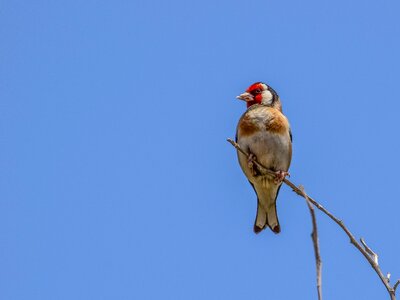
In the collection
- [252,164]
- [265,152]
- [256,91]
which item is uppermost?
[256,91]

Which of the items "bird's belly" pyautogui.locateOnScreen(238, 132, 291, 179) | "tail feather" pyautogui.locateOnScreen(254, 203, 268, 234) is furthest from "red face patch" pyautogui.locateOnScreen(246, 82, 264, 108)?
"tail feather" pyautogui.locateOnScreen(254, 203, 268, 234)

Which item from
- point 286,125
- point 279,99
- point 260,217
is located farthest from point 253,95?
point 260,217

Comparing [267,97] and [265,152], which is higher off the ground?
[267,97]

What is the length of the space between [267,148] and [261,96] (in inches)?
47.1

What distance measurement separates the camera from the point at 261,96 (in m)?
8.96

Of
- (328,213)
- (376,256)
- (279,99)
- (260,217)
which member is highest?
(279,99)

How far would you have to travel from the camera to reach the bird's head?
8875 millimetres

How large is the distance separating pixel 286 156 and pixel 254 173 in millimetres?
422

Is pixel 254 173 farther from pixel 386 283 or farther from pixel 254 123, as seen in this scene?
pixel 386 283

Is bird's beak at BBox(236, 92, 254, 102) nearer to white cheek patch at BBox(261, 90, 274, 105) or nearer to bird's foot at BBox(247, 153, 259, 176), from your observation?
white cheek patch at BBox(261, 90, 274, 105)

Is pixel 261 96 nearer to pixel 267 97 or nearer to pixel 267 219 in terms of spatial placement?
pixel 267 97

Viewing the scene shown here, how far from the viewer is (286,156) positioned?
816 centimetres

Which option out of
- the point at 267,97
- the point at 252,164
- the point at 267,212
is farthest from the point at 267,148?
the point at 267,97

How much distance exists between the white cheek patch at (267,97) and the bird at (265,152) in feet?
0.48
